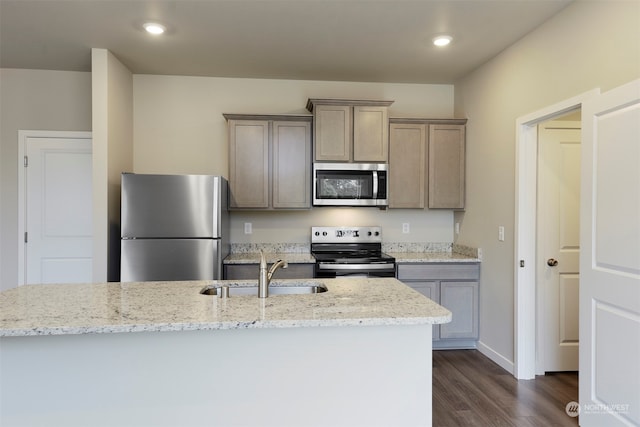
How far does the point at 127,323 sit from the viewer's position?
1.47 meters

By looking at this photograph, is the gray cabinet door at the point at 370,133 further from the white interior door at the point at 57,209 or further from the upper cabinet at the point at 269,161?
the white interior door at the point at 57,209

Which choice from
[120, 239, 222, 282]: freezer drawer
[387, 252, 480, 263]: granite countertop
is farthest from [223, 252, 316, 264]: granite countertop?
[387, 252, 480, 263]: granite countertop

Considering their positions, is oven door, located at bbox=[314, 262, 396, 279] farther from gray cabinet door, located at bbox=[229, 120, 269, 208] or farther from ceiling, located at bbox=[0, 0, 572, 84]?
ceiling, located at bbox=[0, 0, 572, 84]

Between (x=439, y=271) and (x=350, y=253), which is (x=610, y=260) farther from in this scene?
(x=350, y=253)

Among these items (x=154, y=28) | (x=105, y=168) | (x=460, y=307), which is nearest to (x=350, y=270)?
(x=460, y=307)

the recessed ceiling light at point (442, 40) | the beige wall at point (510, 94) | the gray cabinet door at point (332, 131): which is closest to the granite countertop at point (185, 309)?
the beige wall at point (510, 94)

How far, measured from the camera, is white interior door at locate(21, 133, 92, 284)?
3.94 m

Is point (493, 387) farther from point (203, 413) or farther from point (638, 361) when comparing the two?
point (203, 413)

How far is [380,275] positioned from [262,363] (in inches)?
85.6

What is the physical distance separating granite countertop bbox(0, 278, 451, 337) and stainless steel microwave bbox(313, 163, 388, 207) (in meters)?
1.87

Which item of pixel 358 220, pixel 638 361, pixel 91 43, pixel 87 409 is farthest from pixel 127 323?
pixel 358 220

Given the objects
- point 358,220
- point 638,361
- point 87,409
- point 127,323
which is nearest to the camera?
point 127,323

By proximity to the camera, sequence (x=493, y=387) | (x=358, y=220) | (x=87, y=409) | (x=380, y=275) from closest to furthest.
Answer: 1. (x=87, y=409)
2. (x=493, y=387)
3. (x=380, y=275)
4. (x=358, y=220)

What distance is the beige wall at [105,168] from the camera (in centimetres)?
340
